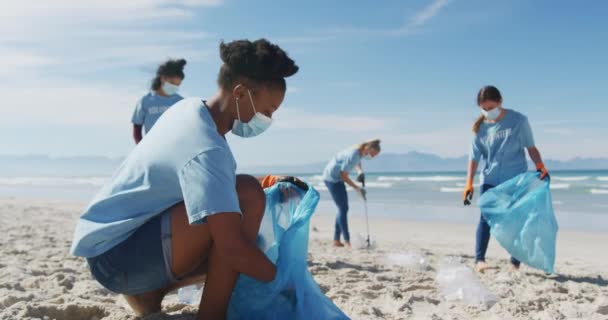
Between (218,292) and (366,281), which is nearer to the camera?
(218,292)

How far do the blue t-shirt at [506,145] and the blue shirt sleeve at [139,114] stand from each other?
293 centimetres

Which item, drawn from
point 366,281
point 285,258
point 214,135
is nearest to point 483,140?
point 366,281

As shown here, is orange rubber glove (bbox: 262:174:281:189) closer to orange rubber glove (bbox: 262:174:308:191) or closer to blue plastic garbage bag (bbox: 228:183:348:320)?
orange rubber glove (bbox: 262:174:308:191)

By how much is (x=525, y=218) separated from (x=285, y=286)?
8.89 ft

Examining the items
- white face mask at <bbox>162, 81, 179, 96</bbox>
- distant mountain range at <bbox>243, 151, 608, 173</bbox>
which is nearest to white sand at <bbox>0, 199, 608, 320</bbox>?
white face mask at <bbox>162, 81, 179, 96</bbox>

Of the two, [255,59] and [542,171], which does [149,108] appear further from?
[542,171]

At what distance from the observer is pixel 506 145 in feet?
14.7

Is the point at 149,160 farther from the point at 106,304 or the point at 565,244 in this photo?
the point at 565,244

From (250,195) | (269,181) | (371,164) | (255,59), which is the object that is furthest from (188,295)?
(371,164)

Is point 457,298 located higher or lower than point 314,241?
higher

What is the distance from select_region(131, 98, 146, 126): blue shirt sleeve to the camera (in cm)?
484

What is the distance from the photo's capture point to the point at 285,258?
2.09 m

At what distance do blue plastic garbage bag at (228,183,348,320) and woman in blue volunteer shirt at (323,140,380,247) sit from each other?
14.3 feet

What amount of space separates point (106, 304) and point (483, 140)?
3.27 m
